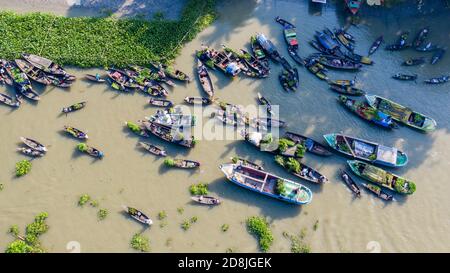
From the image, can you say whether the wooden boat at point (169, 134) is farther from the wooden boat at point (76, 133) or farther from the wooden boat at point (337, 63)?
the wooden boat at point (337, 63)

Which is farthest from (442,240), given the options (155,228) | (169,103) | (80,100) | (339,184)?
(80,100)

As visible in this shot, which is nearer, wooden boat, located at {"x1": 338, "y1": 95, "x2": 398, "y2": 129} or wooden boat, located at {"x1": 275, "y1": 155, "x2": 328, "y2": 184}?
wooden boat, located at {"x1": 275, "y1": 155, "x2": 328, "y2": 184}

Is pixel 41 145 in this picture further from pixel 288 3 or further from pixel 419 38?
pixel 419 38

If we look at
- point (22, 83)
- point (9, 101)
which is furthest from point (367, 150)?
point (9, 101)

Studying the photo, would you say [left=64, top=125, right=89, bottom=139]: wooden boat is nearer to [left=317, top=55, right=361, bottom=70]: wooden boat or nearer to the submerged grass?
the submerged grass

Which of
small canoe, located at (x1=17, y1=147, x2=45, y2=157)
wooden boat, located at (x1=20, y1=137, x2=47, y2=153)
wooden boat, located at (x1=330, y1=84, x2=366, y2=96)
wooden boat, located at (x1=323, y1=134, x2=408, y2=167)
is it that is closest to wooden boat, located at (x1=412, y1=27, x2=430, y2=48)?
wooden boat, located at (x1=330, y1=84, x2=366, y2=96)

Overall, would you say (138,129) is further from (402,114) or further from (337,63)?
(402,114)

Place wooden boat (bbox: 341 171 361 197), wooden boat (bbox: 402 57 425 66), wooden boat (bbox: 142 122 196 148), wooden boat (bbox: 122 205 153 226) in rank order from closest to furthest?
1. wooden boat (bbox: 122 205 153 226)
2. wooden boat (bbox: 341 171 361 197)
3. wooden boat (bbox: 142 122 196 148)
4. wooden boat (bbox: 402 57 425 66)
